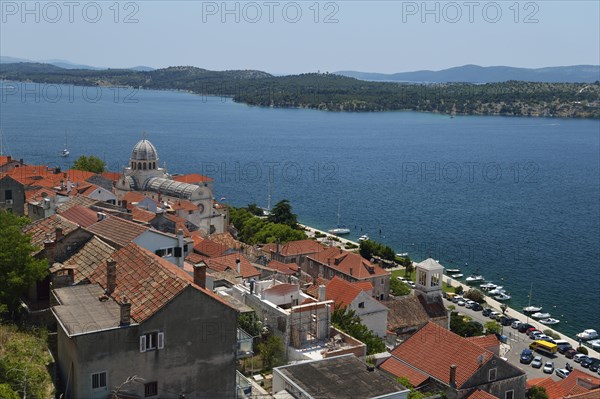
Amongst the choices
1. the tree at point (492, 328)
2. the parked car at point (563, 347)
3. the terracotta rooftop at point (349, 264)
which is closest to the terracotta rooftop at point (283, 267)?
the terracotta rooftop at point (349, 264)

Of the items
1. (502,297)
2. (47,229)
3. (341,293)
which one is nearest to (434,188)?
(502,297)

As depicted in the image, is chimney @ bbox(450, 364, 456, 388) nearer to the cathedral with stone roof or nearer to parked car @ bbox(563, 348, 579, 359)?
parked car @ bbox(563, 348, 579, 359)

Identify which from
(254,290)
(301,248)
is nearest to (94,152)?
(301,248)

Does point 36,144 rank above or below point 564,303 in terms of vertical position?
above

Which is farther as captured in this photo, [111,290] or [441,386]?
[441,386]

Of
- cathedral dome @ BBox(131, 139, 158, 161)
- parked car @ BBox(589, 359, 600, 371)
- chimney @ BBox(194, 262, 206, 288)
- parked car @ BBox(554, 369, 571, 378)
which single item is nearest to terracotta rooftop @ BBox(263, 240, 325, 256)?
cathedral dome @ BBox(131, 139, 158, 161)

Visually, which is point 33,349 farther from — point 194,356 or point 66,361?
point 194,356
